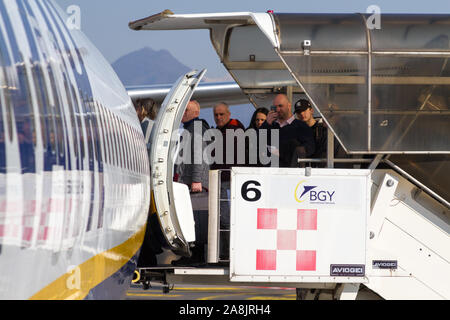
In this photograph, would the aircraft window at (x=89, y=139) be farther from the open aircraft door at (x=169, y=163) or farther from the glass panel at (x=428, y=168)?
the glass panel at (x=428, y=168)

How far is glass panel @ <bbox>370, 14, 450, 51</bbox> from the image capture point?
650 cm

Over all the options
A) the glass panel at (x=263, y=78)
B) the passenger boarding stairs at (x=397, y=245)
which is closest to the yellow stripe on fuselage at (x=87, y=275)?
the passenger boarding stairs at (x=397, y=245)

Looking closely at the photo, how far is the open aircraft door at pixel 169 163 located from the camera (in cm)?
648

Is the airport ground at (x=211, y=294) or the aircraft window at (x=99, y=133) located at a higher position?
the aircraft window at (x=99, y=133)

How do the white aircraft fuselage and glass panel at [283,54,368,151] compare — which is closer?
the white aircraft fuselage

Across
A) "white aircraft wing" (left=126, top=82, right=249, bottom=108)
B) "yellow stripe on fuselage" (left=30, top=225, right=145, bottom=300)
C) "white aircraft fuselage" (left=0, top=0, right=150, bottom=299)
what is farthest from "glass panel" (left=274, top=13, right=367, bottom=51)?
"white aircraft wing" (left=126, top=82, right=249, bottom=108)

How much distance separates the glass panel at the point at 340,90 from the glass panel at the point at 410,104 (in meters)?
0.10

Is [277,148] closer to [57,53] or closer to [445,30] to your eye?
[445,30]

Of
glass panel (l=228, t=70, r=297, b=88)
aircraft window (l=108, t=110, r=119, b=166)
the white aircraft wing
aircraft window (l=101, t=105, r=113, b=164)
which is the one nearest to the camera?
aircraft window (l=101, t=105, r=113, b=164)

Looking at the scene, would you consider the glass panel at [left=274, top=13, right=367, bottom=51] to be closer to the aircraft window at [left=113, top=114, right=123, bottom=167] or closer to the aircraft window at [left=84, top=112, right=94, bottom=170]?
the aircraft window at [left=113, top=114, right=123, bottom=167]

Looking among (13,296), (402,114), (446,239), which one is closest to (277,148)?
(402,114)

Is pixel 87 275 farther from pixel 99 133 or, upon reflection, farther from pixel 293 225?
pixel 293 225

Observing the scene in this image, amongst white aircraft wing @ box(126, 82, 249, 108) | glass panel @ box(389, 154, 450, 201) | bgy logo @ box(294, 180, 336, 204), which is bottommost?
bgy logo @ box(294, 180, 336, 204)

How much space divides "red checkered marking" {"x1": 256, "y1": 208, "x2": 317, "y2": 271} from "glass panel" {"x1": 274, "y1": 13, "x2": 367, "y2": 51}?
1.37 m
